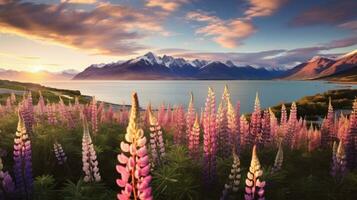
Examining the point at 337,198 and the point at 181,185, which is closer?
the point at 181,185

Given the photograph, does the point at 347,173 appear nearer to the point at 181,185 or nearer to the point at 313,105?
the point at 181,185

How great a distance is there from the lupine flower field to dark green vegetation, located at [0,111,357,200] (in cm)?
2

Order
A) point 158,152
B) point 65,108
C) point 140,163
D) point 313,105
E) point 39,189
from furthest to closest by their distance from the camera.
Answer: point 313,105 < point 65,108 < point 158,152 < point 39,189 < point 140,163

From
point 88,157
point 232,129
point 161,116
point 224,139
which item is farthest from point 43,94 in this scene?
point 88,157

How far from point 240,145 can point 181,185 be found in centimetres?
329

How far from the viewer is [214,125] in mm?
7320

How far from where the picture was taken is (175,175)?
20.0ft

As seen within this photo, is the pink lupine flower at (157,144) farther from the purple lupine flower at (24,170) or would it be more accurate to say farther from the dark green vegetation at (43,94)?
the dark green vegetation at (43,94)

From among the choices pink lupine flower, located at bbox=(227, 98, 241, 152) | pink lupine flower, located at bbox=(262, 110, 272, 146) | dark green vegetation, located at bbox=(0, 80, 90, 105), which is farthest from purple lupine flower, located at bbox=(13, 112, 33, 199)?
dark green vegetation, located at bbox=(0, 80, 90, 105)

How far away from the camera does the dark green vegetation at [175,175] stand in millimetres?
6250

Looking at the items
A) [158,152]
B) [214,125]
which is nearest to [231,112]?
[214,125]

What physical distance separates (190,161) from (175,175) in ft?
5.50

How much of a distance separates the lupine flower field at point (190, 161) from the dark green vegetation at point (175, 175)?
2cm

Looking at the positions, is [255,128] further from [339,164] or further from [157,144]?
[157,144]
